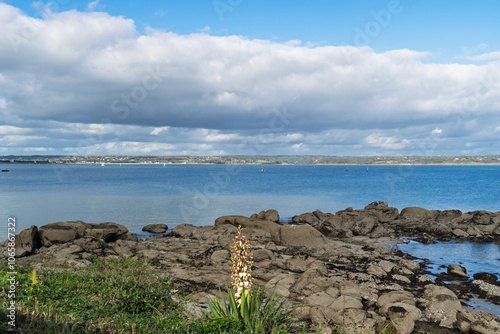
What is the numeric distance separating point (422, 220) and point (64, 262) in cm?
3621

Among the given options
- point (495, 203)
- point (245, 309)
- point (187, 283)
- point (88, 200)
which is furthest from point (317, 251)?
point (495, 203)

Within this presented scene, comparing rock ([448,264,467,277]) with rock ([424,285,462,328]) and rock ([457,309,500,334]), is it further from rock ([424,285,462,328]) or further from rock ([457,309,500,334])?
rock ([457,309,500,334])

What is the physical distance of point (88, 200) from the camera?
206 ft

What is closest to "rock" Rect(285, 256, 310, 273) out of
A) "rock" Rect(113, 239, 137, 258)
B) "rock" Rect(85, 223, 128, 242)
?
"rock" Rect(113, 239, 137, 258)

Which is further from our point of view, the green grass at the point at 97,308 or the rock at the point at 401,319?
the rock at the point at 401,319

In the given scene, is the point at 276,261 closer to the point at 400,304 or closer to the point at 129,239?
the point at 400,304

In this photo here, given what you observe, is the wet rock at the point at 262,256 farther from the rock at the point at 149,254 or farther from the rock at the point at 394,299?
the rock at the point at 394,299

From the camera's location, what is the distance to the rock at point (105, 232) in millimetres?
29016

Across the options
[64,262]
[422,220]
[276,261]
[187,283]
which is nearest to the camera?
[187,283]

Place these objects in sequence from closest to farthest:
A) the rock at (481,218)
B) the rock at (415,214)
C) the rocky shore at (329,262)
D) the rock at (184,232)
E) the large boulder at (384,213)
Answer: the rocky shore at (329,262), the rock at (184,232), the rock at (481,218), the large boulder at (384,213), the rock at (415,214)

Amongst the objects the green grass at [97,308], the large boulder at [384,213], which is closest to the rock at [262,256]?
the green grass at [97,308]

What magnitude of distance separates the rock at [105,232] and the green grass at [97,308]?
1436cm

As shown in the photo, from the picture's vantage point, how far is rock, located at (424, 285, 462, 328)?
1392cm

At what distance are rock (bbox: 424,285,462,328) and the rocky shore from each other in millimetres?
37
